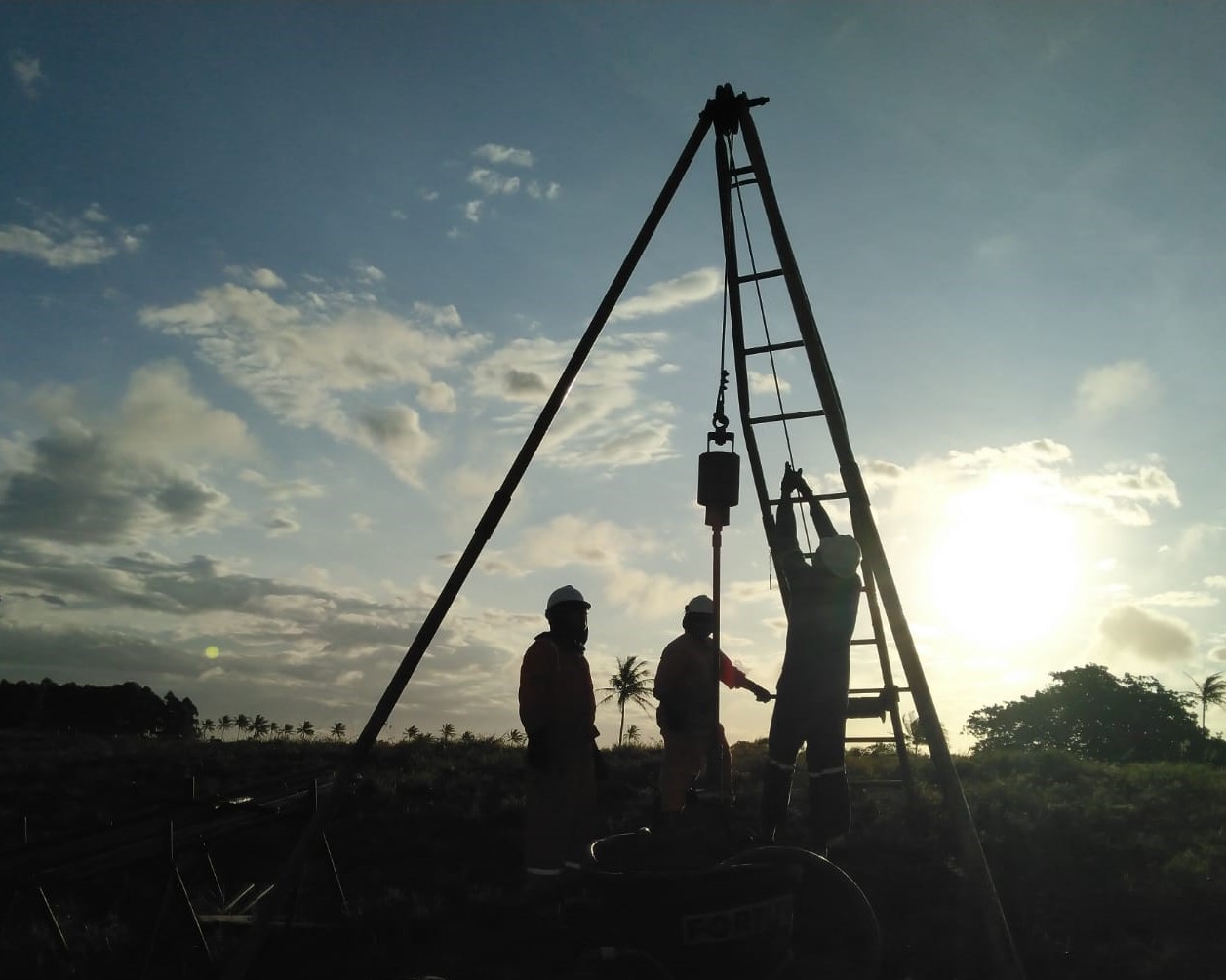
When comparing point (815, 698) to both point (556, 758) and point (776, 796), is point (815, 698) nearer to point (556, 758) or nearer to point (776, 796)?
point (776, 796)

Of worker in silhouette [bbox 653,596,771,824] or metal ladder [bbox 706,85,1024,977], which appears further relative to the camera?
worker in silhouette [bbox 653,596,771,824]

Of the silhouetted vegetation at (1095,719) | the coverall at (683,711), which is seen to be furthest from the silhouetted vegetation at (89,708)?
the coverall at (683,711)

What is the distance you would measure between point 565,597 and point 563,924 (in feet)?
10.8

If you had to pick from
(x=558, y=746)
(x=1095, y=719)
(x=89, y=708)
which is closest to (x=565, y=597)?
(x=558, y=746)

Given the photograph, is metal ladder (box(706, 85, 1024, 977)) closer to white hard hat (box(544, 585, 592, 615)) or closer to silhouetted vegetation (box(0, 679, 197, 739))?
white hard hat (box(544, 585, 592, 615))

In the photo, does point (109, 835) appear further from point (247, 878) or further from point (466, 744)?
point (466, 744)

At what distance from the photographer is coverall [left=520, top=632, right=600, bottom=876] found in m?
7.04

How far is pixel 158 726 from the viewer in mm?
76188

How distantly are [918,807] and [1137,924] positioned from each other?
6.96 feet

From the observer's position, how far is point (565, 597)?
7613 mm

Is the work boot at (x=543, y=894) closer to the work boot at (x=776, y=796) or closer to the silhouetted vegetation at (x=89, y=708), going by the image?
the work boot at (x=776, y=796)

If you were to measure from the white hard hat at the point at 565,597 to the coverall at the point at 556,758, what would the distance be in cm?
28

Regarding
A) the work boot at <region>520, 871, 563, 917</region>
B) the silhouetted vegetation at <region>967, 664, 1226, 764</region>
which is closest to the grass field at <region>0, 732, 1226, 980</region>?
the work boot at <region>520, 871, 563, 917</region>

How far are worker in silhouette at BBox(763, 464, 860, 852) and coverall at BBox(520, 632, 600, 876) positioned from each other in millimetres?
1681
